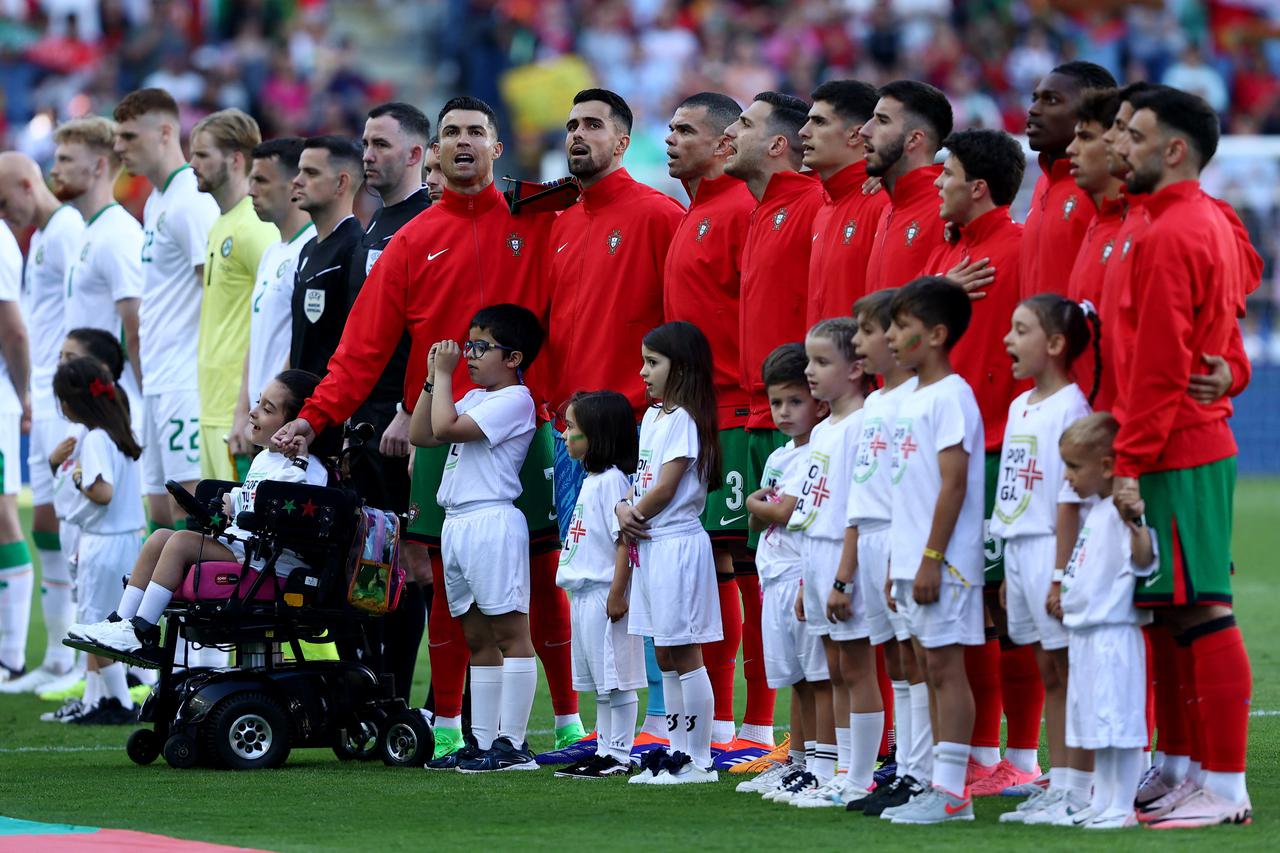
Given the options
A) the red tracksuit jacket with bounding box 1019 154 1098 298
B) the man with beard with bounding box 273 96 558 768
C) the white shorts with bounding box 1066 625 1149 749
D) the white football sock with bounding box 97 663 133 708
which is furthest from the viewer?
the white football sock with bounding box 97 663 133 708

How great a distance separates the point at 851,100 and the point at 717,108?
0.67 meters

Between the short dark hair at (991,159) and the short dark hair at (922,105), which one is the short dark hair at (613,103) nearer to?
the short dark hair at (922,105)

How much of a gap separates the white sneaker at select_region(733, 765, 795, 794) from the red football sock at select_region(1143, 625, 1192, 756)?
4.03 ft

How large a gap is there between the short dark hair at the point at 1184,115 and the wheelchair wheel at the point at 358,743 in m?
3.73

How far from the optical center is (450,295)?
796cm

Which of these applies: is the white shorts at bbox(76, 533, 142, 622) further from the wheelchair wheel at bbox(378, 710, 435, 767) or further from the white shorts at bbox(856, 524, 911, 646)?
the white shorts at bbox(856, 524, 911, 646)

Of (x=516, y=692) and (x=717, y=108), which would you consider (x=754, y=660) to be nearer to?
(x=516, y=692)

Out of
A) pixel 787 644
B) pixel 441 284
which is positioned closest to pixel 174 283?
pixel 441 284

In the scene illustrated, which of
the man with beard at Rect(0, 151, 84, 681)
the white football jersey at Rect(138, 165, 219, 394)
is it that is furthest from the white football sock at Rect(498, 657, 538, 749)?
the man with beard at Rect(0, 151, 84, 681)

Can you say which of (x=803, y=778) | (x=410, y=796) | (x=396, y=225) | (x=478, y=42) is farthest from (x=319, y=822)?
(x=478, y=42)

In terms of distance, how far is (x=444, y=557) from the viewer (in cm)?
766

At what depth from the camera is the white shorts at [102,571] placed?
9.46m

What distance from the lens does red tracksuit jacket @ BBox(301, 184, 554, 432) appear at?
313 inches

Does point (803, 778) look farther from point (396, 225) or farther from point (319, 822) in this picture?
point (396, 225)
